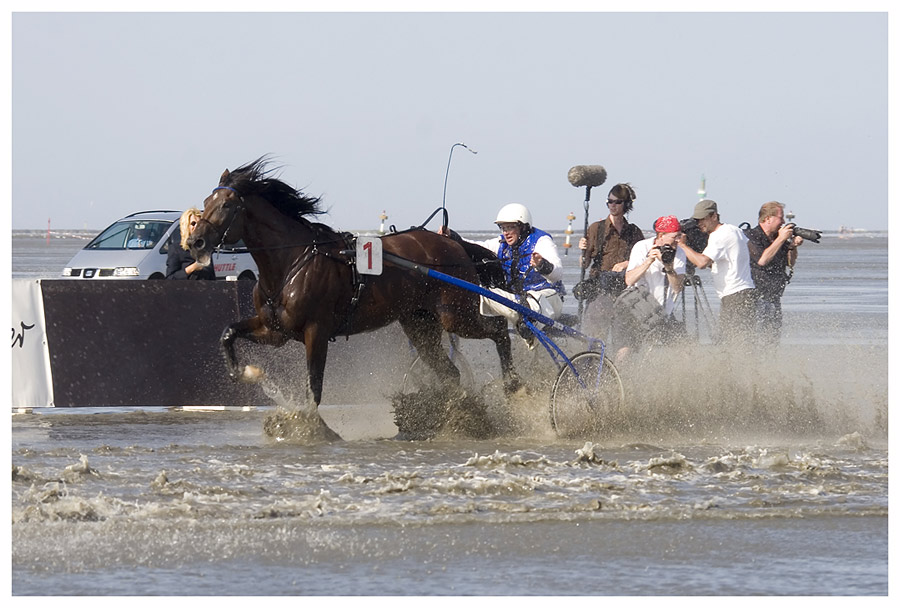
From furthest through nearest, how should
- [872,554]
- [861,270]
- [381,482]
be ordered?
[861,270] < [381,482] < [872,554]

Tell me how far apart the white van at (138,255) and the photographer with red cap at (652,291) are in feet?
37.0

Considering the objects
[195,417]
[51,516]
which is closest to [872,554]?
[51,516]

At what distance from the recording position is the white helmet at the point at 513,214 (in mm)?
12000

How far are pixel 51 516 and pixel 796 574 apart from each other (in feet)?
12.9

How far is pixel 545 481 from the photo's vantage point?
9.30m

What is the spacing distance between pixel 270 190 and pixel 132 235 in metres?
14.3

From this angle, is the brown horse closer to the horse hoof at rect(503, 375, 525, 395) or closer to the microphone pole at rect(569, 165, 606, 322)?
the horse hoof at rect(503, 375, 525, 395)

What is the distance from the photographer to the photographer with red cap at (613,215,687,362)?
12.0m

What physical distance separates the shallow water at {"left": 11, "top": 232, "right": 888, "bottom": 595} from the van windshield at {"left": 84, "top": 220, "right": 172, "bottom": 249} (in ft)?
38.5

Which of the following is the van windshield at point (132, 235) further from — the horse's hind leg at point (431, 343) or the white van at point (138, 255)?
the horse's hind leg at point (431, 343)

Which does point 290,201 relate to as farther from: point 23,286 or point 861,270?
point 861,270

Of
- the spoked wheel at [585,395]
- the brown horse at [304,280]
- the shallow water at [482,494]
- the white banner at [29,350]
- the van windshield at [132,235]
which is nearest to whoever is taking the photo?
the shallow water at [482,494]

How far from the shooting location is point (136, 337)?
12.8 metres

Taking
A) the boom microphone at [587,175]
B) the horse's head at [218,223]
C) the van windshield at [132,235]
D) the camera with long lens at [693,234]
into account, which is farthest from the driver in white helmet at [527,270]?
the van windshield at [132,235]
